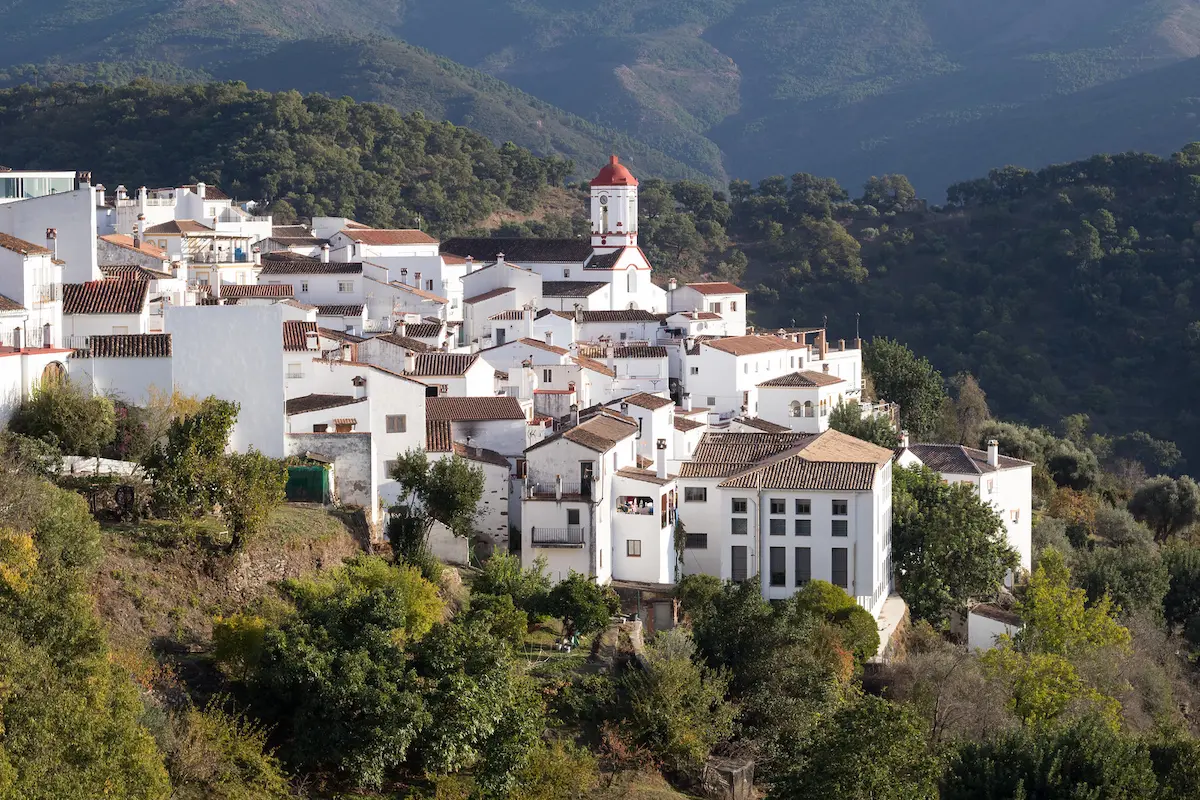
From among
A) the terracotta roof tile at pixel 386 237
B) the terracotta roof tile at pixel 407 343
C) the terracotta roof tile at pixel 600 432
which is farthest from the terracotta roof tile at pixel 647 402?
the terracotta roof tile at pixel 386 237

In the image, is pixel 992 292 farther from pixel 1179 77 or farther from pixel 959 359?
pixel 1179 77

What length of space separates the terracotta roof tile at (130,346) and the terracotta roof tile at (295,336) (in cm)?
342

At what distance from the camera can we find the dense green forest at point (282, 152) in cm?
9894

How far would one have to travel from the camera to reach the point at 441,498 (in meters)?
37.3

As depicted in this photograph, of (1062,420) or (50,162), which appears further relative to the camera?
(50,162)

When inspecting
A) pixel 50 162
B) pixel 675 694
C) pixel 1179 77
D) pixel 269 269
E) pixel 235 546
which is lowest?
pixel 675 694

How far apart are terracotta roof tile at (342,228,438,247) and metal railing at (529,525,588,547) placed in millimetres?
34286

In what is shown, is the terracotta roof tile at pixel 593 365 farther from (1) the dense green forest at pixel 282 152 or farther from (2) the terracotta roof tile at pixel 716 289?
(1) the dense green forest at pixel 282 152

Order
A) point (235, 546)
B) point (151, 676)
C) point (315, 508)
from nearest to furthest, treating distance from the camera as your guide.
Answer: point (151, 676) < point (235, 546) < point (315, 508)

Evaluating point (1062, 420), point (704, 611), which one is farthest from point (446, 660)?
point (1062, 420)

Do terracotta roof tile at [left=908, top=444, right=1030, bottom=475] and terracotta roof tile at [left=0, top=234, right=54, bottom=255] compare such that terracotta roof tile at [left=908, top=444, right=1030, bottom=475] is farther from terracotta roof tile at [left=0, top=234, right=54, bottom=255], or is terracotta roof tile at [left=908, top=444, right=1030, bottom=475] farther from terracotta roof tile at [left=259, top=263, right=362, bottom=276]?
terracotta roof tile at [left=0, top=234, right=54, bottom=255]

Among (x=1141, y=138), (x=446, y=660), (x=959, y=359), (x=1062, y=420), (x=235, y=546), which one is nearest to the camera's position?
(x=446, y=660)

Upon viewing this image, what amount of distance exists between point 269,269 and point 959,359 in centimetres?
4301

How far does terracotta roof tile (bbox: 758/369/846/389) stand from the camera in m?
56.1
